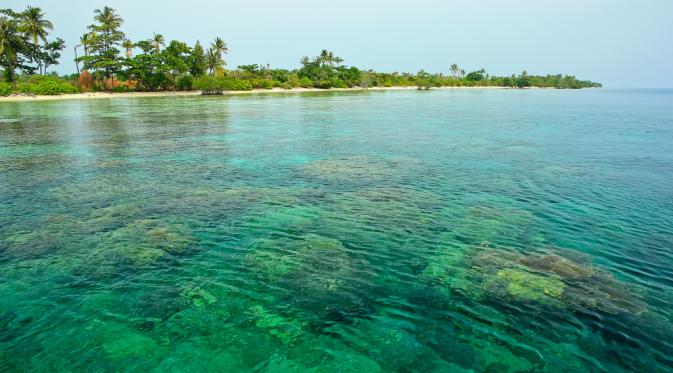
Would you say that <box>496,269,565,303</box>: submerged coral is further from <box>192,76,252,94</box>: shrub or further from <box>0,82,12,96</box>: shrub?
<box>192,76,252,94</box>: shrub

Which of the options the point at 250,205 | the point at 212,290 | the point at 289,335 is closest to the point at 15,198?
the point at 250,205

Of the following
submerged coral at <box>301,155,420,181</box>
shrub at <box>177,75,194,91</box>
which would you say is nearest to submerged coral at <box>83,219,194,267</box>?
submerged coral at <box>301,155,420,181</box>

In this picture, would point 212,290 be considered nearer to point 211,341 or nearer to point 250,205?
point 211,341

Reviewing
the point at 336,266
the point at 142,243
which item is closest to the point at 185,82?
the point at 142,243

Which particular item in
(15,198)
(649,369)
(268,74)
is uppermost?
(268,74)

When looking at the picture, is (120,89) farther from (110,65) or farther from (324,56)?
(324,56)

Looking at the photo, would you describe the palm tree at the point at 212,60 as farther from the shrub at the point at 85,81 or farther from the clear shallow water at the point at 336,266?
Result: the clear shallow water at the point at 336,266
